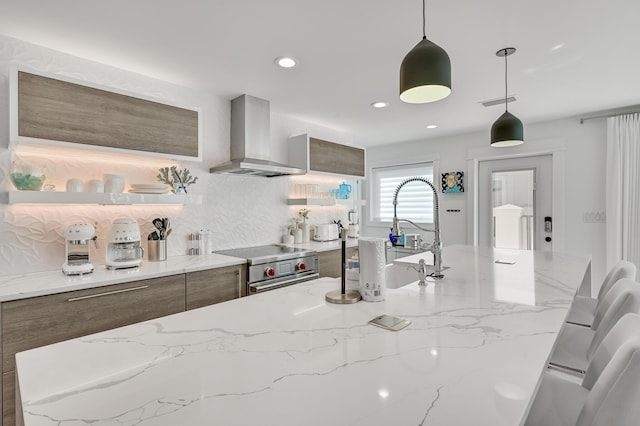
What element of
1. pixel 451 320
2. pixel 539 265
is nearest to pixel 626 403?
pixel 451 320

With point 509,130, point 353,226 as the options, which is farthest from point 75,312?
point 353,226

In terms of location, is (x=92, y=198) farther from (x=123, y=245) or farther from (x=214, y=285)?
(x=214, y=285)

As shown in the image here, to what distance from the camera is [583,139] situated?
152 inches

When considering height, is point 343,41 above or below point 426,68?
above

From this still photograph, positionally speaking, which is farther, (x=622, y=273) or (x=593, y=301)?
(x=593, y=301)

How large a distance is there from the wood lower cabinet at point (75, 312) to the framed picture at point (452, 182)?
4056 mm

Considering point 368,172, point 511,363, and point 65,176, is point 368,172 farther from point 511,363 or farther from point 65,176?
→ point 511,363

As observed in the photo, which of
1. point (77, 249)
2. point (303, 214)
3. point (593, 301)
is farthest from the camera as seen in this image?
point (303, 214)

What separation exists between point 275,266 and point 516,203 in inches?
139

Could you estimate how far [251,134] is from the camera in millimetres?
3174

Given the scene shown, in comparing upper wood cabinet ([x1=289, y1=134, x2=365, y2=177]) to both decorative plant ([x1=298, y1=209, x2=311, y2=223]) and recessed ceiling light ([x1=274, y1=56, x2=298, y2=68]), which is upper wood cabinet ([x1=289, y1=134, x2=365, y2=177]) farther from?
recessed ceiling light ([x1=274, y1=56, x2=298, y2=68])

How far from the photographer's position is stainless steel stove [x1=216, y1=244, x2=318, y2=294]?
8.69 ft

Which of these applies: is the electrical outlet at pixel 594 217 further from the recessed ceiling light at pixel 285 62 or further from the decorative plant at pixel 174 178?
the decorative plant at pixel 174 178

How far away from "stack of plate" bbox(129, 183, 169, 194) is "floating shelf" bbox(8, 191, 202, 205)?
2.8 inches
